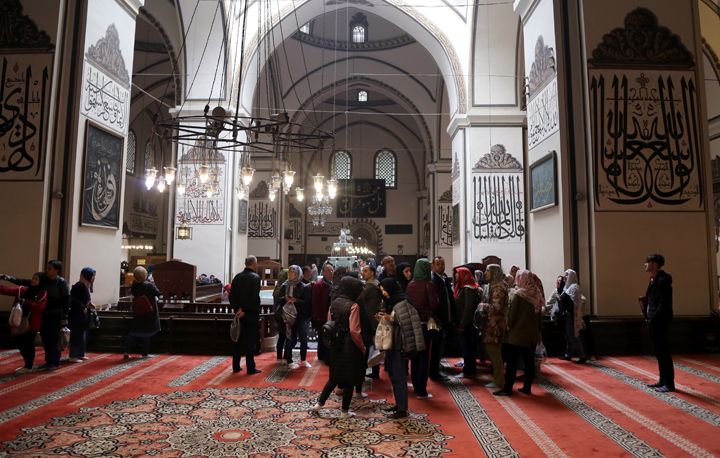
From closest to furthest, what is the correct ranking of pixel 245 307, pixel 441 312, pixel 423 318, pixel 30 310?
1. pixel 423 318
2. pixel 441 312
3. pixel 30 310
4. pixel 245 307

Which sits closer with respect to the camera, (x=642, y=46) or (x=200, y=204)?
(x=642, y=46)

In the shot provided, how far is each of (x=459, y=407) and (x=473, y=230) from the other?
259 inches

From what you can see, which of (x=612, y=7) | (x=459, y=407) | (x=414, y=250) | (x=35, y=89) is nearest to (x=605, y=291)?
(x=459, y=407)

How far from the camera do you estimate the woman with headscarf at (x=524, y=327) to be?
3549 millimetres

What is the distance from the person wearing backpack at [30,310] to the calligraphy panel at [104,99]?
2.28 metres

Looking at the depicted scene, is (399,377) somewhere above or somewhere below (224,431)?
above

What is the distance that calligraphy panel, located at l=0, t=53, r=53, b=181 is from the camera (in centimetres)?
532

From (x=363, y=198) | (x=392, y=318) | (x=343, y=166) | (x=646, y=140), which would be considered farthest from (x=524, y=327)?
(x=343, y=166)

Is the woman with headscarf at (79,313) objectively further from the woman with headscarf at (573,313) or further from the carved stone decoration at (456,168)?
the carved stone decoration at (456,168)

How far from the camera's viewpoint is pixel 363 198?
73.6 ft

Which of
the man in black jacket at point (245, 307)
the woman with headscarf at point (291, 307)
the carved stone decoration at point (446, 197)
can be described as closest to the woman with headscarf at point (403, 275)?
the woman with headscarf at point (291, 307)

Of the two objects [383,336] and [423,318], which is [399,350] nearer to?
[383,336]

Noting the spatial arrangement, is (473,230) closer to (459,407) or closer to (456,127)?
(456,127)

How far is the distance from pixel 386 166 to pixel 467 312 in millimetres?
19128
